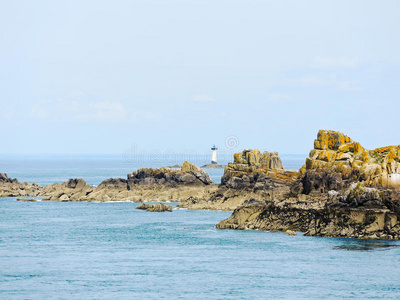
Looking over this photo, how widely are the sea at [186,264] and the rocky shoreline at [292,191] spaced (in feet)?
Result: 7.31

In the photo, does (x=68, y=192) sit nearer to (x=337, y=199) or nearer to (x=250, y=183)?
(x=250, y=183)

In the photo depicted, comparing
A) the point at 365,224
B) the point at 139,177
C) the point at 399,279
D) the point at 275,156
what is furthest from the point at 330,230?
the point at 139,177

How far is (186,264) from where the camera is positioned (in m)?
49.2

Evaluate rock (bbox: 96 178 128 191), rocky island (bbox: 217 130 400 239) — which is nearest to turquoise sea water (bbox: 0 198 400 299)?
rocky island (bbox: 217 130 400 239)

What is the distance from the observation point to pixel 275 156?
96.1 meters

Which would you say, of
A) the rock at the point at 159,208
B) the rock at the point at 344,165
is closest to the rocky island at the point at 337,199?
the rock at the point at 344,165

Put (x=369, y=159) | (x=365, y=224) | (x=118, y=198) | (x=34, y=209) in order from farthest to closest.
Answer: (x=118, y=198) < (x=34, y=209) < (x=369, y=159) < (x=365, y=224)

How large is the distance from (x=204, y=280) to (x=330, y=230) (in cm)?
1969

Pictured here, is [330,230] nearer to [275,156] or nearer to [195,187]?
[275,156]

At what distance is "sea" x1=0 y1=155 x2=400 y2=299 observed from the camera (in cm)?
4075

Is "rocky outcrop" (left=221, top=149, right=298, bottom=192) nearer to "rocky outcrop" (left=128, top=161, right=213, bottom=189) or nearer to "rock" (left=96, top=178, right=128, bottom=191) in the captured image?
"rocky outcrop" (left=128, top=161, right=213, bottom=189)

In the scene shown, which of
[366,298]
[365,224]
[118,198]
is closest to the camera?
[366,298]

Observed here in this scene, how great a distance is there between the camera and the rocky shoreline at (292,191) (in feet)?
195

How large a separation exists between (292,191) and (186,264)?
37506 mm
